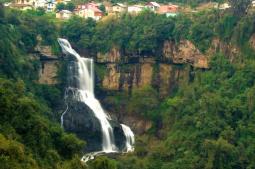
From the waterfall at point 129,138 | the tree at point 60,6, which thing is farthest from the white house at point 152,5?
the waterfall at point 129,138

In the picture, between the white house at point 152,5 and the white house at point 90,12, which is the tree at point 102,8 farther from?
the white house at point 152,5

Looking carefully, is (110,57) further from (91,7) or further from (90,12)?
(91,7)

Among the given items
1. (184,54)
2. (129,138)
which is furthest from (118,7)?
(129,138)

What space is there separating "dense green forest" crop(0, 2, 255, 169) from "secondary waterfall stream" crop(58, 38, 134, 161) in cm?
63

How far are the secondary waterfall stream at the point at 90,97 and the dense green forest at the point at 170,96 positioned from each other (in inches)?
24.7

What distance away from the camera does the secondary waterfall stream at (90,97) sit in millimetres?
31966

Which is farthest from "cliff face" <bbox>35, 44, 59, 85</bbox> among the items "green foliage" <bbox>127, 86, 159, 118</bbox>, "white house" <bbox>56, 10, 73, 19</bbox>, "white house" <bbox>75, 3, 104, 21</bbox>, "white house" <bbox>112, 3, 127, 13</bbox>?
"white house" <bbox>112, 3, 127, 13</bbox>

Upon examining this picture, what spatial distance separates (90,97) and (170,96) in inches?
178

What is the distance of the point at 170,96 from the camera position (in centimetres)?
3488

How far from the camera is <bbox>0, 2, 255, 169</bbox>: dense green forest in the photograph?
27.0 meters

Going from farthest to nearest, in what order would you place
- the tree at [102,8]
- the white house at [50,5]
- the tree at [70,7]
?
the white house at [50,5] → the tree at [70,7] → the tree at [102,8]

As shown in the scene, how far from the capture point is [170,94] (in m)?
35.2

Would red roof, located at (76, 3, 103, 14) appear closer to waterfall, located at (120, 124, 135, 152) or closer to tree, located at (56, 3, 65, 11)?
tree, located at (56, 3, 65, 11)

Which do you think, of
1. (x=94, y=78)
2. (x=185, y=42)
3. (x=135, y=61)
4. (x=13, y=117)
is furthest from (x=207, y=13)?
(x=13, y=117)
